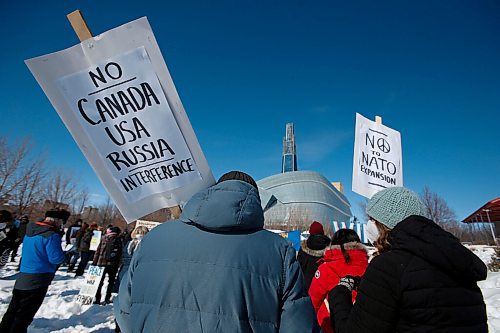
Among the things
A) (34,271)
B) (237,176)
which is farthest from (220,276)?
(34,271)

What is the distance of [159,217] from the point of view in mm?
52062

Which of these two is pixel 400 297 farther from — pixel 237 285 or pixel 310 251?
pixel 310 251

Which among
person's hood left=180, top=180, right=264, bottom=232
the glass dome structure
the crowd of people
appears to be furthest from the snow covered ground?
the glass dome structure

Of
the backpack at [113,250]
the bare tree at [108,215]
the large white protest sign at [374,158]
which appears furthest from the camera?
the bare tree at [108,215]

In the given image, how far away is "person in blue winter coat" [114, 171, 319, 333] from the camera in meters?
1.18

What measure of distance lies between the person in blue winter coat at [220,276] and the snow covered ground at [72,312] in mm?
4722

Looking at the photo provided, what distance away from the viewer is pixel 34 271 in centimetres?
357

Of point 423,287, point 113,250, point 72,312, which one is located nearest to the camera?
point 423,287

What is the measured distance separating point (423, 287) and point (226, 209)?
89cm

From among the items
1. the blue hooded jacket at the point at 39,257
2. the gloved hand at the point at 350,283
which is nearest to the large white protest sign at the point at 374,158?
the gloved hand at the point at 350,283

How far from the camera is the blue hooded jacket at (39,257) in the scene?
3561 mm

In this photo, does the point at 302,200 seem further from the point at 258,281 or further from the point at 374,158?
the point at 258,281

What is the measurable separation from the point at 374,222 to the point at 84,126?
2124mm

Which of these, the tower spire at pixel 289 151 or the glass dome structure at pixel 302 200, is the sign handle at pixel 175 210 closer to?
the glass dome structure at pixel 302 200
